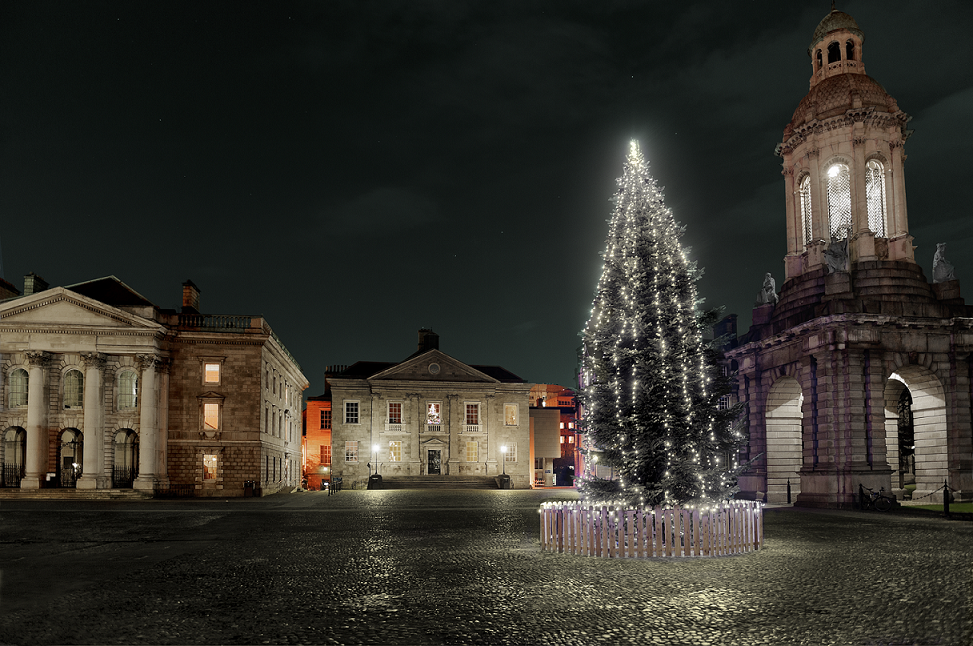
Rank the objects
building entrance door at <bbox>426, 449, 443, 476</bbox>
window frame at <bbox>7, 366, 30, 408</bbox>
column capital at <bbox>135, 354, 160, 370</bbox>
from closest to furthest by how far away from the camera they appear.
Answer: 1. column capital at <bbox>135, 354, 160, 370</bbox>
2. window frame at <bbox>7, 366, 30, 408</bbox>
3. building entrance door at <bbox>426, 449, 443, 476</bbox>

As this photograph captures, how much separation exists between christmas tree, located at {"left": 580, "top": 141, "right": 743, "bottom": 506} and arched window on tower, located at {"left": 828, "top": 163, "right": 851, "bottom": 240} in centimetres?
2076

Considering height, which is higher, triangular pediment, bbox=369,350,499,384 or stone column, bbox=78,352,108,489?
triangular pediment, bbox=369,350,499,384

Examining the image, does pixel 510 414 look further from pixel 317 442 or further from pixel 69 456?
pixel 69 456

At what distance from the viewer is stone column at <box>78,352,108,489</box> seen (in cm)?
4422

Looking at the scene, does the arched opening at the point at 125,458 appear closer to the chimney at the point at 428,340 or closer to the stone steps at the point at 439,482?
the stone steps at the point at 439,482

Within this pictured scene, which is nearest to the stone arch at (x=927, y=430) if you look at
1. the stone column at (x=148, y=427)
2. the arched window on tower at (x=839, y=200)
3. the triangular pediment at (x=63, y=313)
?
the arched window on tower at (x=839, y=200)

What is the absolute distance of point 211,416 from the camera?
47156mm

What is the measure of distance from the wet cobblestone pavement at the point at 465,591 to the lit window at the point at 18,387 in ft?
104

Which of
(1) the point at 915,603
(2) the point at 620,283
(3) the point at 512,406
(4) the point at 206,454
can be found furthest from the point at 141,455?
(1) the point at 915,603

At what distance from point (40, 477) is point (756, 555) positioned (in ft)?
137

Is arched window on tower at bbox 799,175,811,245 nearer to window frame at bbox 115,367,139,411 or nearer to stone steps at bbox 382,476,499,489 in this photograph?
stone steps at bbox 382,476,499,489

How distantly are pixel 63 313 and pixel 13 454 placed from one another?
30.4 ft

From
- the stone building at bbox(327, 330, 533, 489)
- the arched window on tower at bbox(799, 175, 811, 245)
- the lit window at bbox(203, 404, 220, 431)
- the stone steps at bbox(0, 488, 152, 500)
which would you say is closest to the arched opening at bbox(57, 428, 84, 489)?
the stone steps at bbox(0, 488, 152, 500)

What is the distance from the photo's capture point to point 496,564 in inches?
514
